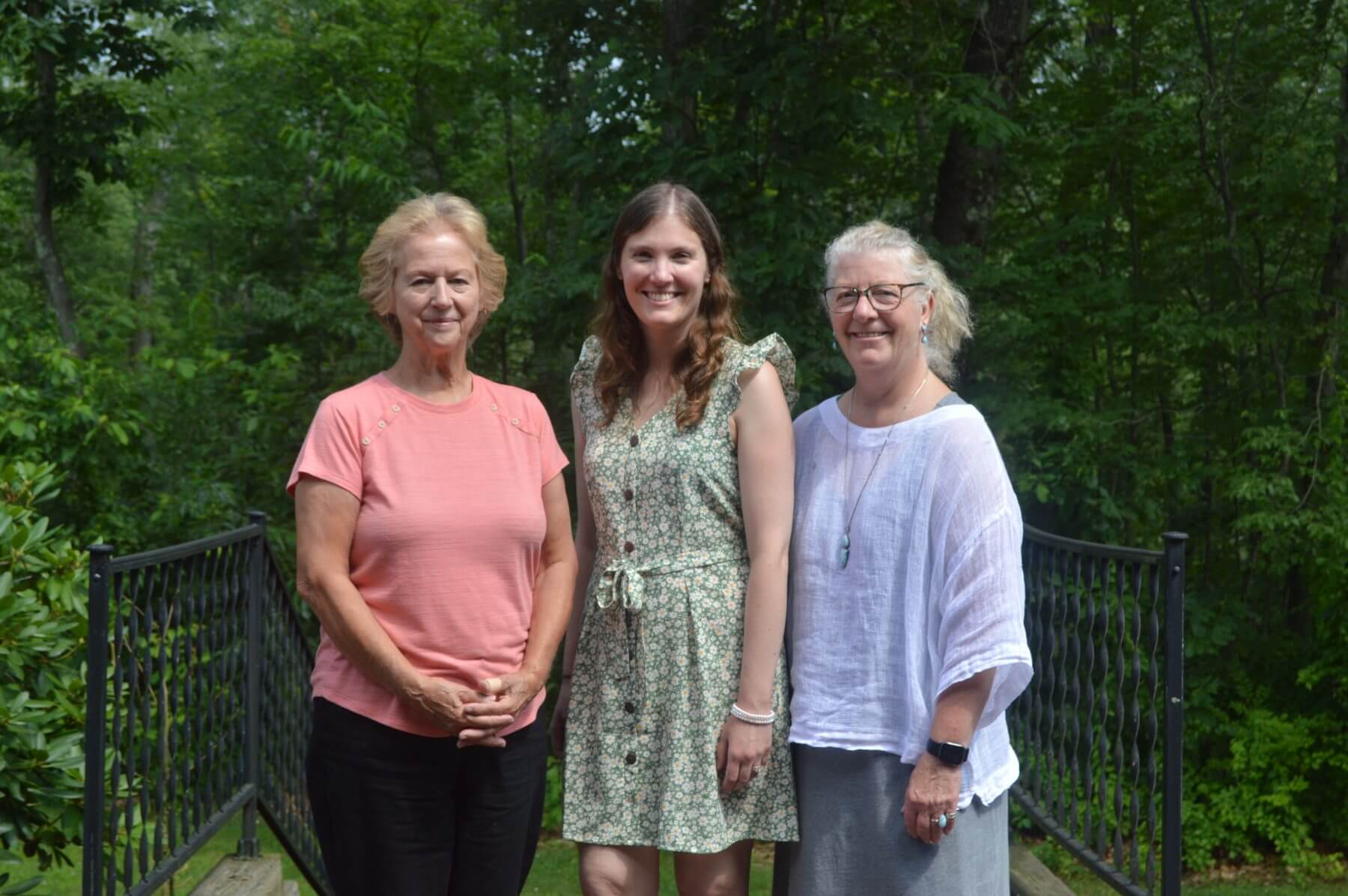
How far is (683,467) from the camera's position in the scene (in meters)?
2.43

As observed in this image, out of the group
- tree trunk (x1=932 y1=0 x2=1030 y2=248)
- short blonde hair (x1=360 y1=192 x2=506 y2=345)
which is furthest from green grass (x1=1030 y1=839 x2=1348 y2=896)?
short blonde hair (x1=360 y1=192 x2=506 y2=345)

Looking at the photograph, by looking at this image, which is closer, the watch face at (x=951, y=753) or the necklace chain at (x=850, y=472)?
the watch face at (x=951, y=753)

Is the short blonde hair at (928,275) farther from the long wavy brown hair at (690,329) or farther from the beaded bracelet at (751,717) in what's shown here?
the beaded bracelet at (751,717)

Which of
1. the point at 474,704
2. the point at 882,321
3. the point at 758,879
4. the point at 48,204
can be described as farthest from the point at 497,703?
the point at 48,204

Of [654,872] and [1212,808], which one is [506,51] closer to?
[1212,808]

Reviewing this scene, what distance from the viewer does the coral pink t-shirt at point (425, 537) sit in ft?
7.73

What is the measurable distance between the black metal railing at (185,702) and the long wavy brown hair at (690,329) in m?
1.03

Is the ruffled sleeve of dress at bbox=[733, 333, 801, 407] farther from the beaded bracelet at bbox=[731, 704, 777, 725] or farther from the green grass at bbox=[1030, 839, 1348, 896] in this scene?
the green grass at bbox=[1030, 839, 1348, 896]

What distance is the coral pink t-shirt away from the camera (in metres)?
2.36

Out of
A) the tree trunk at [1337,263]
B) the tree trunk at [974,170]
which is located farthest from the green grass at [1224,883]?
the tree trunk at [974,170]

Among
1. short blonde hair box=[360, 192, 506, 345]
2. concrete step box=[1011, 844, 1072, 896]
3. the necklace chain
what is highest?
short blonde hair box=[360, 192, 506, 345]

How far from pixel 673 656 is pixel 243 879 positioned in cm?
170

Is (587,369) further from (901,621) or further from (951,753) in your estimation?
(951,753)

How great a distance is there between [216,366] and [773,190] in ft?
13.9
